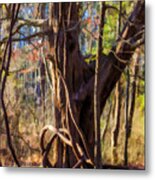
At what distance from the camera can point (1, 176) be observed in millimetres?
2164

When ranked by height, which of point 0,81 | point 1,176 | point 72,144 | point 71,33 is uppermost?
point 71,33

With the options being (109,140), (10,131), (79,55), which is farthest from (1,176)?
(79,55)

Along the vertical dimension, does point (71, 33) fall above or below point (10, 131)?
above

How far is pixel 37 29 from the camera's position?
2.12 m

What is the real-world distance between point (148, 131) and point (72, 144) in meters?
0.34

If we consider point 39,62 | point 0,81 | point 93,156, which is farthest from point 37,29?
point 93,156

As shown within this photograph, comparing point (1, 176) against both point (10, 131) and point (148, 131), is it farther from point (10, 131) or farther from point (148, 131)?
point (148, 131)

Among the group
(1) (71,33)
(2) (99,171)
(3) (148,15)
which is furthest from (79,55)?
(2) (99,171)

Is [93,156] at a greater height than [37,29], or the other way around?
[37,29]

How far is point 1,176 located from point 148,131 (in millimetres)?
695

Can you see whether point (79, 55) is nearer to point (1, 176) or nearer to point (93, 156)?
point (93, 156)

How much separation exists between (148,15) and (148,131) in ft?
1.65

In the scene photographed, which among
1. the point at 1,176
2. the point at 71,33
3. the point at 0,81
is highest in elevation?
the point at 71,33

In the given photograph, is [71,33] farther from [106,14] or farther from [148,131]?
[148,131]
